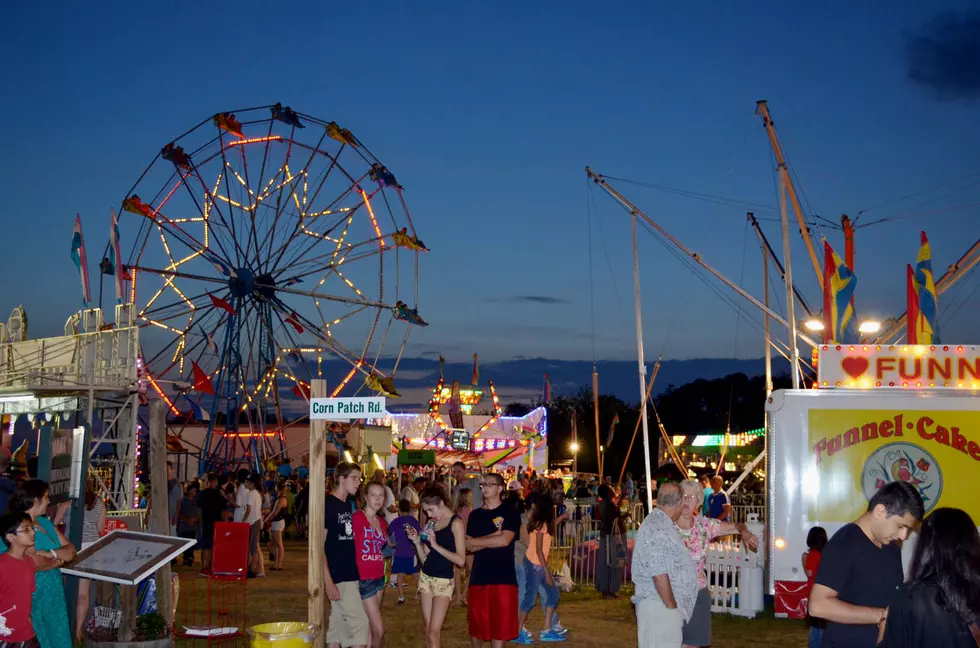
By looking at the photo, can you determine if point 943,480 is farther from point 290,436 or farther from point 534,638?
point 290,436

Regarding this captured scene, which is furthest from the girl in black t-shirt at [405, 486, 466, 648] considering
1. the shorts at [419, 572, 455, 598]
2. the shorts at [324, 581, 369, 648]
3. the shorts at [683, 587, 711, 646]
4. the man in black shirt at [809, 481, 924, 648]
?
the man in black shirt at [809, 481, 924, 648]

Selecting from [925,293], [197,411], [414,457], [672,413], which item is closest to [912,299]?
[925,293]

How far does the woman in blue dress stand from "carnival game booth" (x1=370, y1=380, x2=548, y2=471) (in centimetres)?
3355

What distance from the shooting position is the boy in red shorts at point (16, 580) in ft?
21.1

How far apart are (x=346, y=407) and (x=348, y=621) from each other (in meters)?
1.76

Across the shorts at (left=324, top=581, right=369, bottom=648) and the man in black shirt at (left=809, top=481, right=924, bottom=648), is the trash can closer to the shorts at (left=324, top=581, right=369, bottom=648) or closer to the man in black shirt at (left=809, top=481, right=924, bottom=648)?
the shorts at (left=324, top=581, right=369, bottom=648)

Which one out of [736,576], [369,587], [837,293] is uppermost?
[837,293]

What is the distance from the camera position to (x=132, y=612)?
9.44 m

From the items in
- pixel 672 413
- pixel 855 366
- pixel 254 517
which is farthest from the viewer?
pixel 672 413

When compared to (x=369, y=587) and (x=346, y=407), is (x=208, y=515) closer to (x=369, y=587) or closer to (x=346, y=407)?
(x=369, y=587)

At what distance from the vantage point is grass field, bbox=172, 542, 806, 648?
1138 cm

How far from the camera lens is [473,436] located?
45.3m

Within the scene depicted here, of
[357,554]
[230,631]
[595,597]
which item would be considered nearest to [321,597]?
[357,554]

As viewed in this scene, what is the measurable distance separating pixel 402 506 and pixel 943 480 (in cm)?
671
